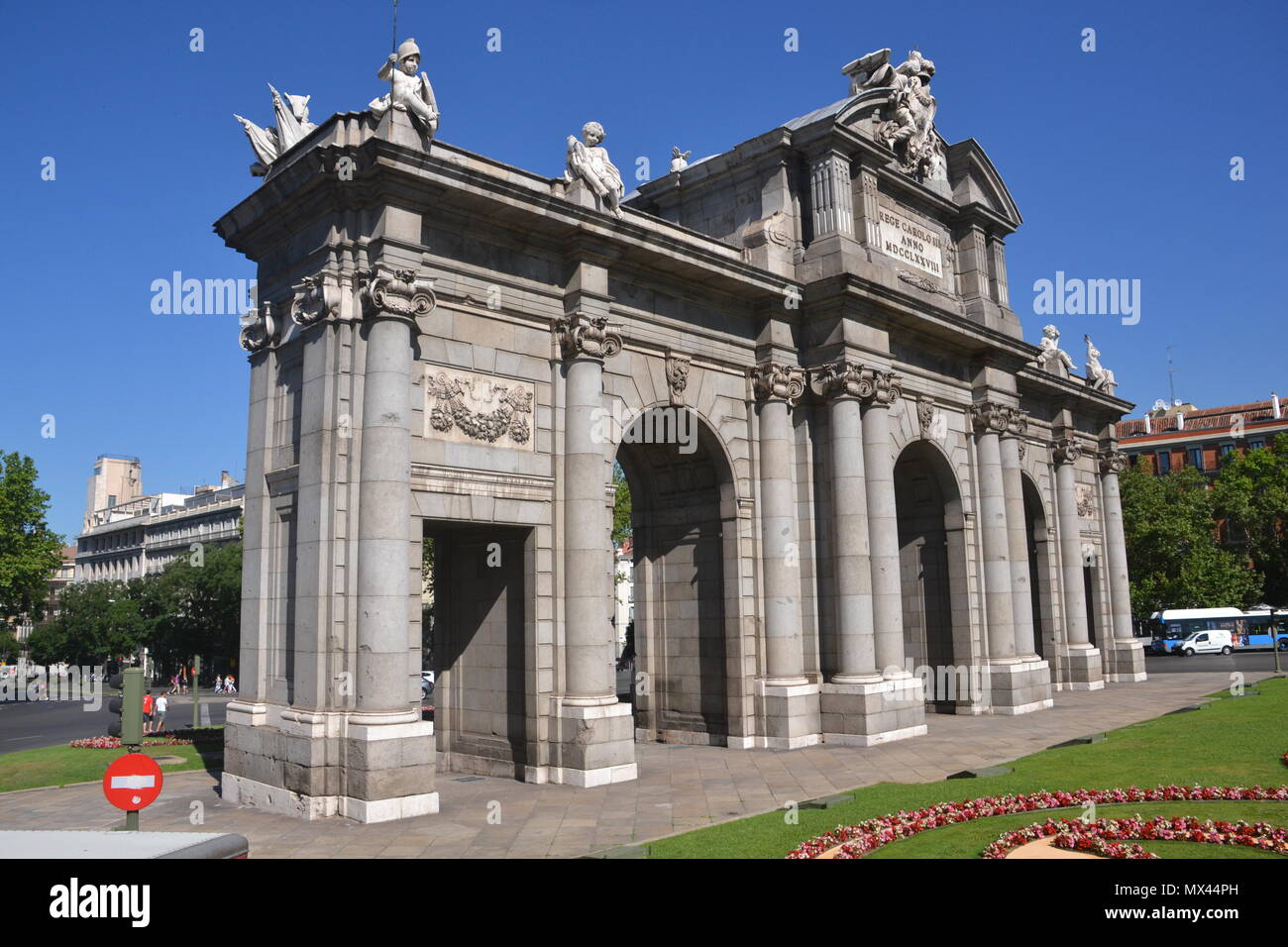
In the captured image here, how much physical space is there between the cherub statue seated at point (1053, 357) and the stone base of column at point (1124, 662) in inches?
450

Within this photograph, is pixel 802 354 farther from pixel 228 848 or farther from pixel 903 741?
pixel 228 848

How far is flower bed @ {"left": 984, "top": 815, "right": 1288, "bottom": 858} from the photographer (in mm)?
10180

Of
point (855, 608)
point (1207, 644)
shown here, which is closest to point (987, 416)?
point (855, 608)

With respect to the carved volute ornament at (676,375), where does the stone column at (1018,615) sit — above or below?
below

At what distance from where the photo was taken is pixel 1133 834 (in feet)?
35.8

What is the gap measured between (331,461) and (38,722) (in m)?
36.2

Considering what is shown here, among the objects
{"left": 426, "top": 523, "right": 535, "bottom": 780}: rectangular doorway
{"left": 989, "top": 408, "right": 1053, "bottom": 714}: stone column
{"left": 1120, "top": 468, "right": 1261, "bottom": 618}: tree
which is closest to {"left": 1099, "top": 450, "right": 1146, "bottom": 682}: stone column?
{"left": 989, "top": 408, "right": 1053, "bottom": 714}: stone column

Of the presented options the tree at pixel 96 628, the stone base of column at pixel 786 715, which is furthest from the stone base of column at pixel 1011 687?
the tree at pixel 96 628

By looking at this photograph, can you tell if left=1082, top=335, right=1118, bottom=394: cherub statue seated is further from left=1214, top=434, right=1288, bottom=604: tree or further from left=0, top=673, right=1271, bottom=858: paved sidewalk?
left=1214, top=434, right=1288, bottom=604: tree

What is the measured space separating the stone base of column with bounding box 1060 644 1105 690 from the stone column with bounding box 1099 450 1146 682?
339cm

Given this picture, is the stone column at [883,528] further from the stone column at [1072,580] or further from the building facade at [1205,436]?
the building facade at [1205,436]

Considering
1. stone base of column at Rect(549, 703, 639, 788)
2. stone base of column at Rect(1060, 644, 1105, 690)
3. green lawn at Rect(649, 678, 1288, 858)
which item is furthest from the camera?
stone base of column at Rect(1060, 644, 1105, 690)

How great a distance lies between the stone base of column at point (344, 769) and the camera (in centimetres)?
1494

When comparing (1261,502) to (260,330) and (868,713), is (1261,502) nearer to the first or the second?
(868,713)
